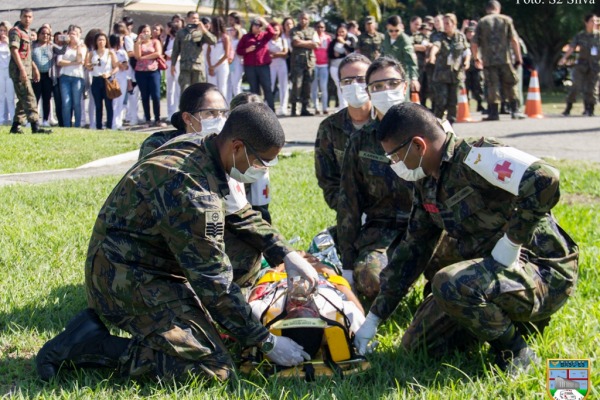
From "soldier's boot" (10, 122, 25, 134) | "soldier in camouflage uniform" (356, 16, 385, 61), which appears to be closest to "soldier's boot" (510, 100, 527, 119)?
"soldier in camouflage uniform" (356, 16, 385, 61)

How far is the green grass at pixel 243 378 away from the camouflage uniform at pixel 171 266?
0.59ft

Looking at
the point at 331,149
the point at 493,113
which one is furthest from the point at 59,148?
the point at 493,113

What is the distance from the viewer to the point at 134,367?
3.98 metres

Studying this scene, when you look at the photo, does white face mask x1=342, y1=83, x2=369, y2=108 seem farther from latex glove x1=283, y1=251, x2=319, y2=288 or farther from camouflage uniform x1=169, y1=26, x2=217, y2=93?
camouflage uniform x1=169, y1=26, x2=217, y2=93

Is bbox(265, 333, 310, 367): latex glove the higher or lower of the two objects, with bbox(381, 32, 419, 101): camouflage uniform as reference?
lower

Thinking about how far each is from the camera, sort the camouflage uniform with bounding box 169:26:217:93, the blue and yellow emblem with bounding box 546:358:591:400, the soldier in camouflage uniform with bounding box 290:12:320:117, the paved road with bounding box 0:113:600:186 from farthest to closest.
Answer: the soldier in camouflage uniform with bounding box 290:12:320:117 < the camouflage uniform with bounding box 169:26:217:93 < the paved road with bounding box 0:113:600:186 < the blue and yellow emblem with bounding box 546:358:591:400

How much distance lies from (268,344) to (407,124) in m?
1.25

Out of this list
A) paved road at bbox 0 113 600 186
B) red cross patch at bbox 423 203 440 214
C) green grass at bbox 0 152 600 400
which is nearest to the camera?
green grass at bbox 0 152 600 400

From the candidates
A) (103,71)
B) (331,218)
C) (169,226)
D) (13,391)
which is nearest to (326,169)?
(331,218)

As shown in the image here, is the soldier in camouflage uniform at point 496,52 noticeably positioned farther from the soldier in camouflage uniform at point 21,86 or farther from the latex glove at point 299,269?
the latex glove at point 299,269

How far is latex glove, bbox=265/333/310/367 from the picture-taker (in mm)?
4020

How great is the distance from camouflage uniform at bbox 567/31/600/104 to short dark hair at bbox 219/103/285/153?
1548 centimetres

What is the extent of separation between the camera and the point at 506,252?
3.92 metres

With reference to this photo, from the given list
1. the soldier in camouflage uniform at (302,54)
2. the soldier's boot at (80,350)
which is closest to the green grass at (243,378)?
the soldier's boot at (80,350)
